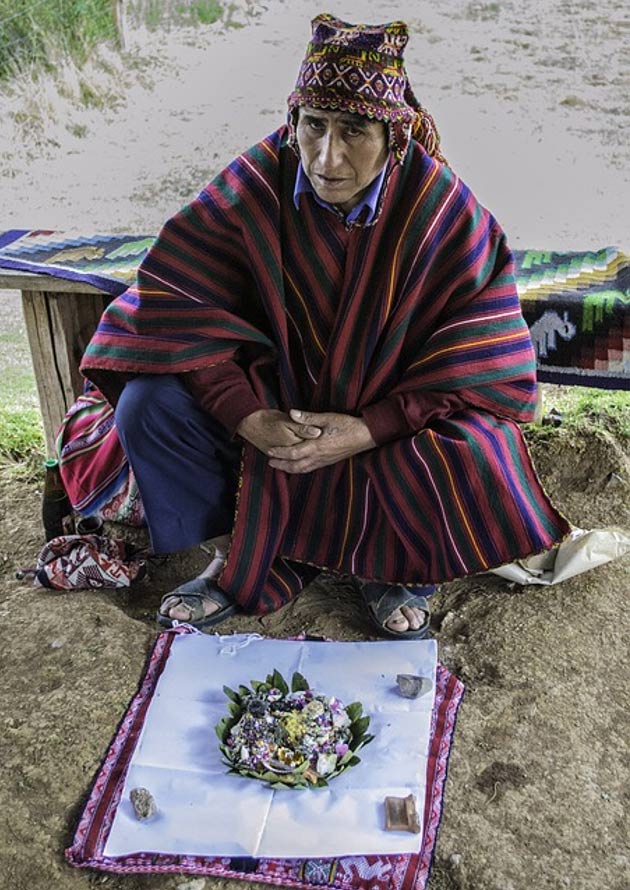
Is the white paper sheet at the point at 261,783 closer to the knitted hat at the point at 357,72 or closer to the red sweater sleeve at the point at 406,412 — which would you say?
the red sweater sleeve at the point at 406,412

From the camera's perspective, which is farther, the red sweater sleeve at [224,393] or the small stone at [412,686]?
the red sweater sleeve at [224,393]

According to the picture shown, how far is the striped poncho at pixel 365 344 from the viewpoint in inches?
75.4

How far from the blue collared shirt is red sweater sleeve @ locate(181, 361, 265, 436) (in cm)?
40

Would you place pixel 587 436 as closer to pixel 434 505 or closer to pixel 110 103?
pixel 434 505

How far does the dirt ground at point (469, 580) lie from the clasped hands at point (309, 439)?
401mm

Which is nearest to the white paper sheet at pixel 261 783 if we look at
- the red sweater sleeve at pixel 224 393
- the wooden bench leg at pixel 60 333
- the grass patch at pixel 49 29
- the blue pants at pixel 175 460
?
the blue pants at pixel 175 460

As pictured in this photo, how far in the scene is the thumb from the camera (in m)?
1.94

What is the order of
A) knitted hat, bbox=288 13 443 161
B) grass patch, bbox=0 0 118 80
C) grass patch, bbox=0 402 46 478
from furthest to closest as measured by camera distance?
grass patch, bbox=0 0 118 80
grass patch, bbox=0 402 46 478
knitted hat, bbox=288 13 443 161

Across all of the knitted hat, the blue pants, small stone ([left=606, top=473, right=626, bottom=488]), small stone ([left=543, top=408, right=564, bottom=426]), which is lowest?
small stone ([left=606, top=473, right=626, bottom=488])

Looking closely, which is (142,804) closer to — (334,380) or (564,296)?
(334,380)

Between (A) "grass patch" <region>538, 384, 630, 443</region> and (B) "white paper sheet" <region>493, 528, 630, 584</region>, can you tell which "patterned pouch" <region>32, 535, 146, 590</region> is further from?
(A) "grass patch" <region>538, 384, 630, 443</region>

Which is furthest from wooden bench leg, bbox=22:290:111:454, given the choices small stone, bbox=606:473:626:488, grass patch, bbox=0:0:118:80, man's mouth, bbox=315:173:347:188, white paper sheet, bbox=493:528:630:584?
grass patch, bbox=0:0:118:80

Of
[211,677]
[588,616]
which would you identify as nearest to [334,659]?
[211,677]

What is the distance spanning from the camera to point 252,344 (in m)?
2.07
